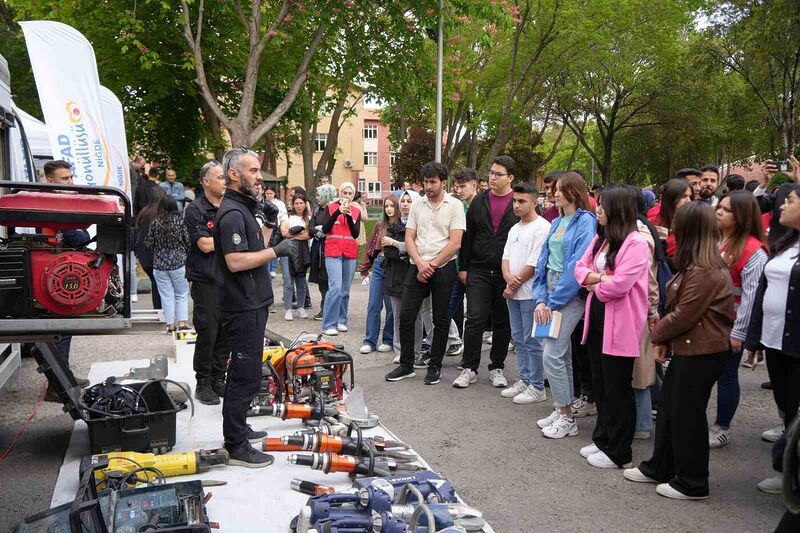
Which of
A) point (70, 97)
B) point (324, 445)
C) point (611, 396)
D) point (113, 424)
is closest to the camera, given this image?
point (324, 445)

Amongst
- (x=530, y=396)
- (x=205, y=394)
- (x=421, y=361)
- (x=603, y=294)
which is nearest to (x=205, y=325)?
(x=205, y=394)

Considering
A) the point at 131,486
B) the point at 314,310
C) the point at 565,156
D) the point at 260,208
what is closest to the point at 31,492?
the point at 131,486

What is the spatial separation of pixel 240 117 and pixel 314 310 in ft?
16.9

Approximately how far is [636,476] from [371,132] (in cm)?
7615

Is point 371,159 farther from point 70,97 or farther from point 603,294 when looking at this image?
point 603,294

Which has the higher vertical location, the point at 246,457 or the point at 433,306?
the point at 433,306

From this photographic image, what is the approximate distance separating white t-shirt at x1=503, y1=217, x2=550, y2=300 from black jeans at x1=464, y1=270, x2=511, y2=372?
441 millimetres

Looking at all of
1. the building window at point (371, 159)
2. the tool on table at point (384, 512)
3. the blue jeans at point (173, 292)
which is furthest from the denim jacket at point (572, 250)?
the building window at point (371, 159)

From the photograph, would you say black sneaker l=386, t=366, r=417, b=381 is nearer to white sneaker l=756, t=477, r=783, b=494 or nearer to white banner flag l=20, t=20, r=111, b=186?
white sneaker l=756, t=477, r=783, b=494

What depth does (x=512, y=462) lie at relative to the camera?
505cm

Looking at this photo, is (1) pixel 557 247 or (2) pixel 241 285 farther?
(1) pixel 557 247

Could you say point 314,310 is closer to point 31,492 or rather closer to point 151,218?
point 151,218

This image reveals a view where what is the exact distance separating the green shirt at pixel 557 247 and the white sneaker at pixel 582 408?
1359mm

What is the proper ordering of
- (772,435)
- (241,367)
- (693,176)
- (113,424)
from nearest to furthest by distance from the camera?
(241,367), (113,424), (772,435), (693,176)
